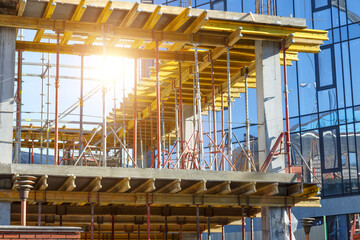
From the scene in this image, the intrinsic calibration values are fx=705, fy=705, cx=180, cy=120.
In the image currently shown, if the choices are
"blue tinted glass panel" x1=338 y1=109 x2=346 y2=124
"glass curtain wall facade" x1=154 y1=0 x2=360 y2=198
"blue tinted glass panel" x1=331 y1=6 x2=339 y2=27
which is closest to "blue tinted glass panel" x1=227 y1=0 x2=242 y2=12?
"glass curtain wall facade" x1=154 y1=0 x2=360 y2=198

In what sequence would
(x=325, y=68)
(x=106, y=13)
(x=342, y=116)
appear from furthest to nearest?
(x=325, y=68) < (x=342, y=116) < (x=106, y=13)

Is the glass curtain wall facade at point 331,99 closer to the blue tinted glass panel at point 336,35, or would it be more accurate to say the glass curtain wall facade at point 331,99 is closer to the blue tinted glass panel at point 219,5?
the blue tinted glass panel at point 336,35

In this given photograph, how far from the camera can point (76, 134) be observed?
123 ft

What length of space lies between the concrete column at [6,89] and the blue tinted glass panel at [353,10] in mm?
24331

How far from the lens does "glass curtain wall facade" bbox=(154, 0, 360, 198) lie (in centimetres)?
3891

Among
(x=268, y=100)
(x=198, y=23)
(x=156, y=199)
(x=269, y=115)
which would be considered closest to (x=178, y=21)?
(x=198, y=23)

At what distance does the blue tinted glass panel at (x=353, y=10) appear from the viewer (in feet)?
131

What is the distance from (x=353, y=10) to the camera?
40.1m

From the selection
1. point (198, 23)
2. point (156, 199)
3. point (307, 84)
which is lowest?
point (156, 199)

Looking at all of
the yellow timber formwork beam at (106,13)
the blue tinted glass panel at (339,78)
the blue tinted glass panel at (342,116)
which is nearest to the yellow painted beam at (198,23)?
the yellow timber formwork beam at (106,13)

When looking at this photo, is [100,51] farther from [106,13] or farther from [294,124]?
[294,124]

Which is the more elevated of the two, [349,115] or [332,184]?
[349,115]

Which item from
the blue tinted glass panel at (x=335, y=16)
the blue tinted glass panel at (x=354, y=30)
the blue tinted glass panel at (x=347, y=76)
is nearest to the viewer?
the blue tinted glass panel at (x=347, y=76)

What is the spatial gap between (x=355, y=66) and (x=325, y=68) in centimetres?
194
